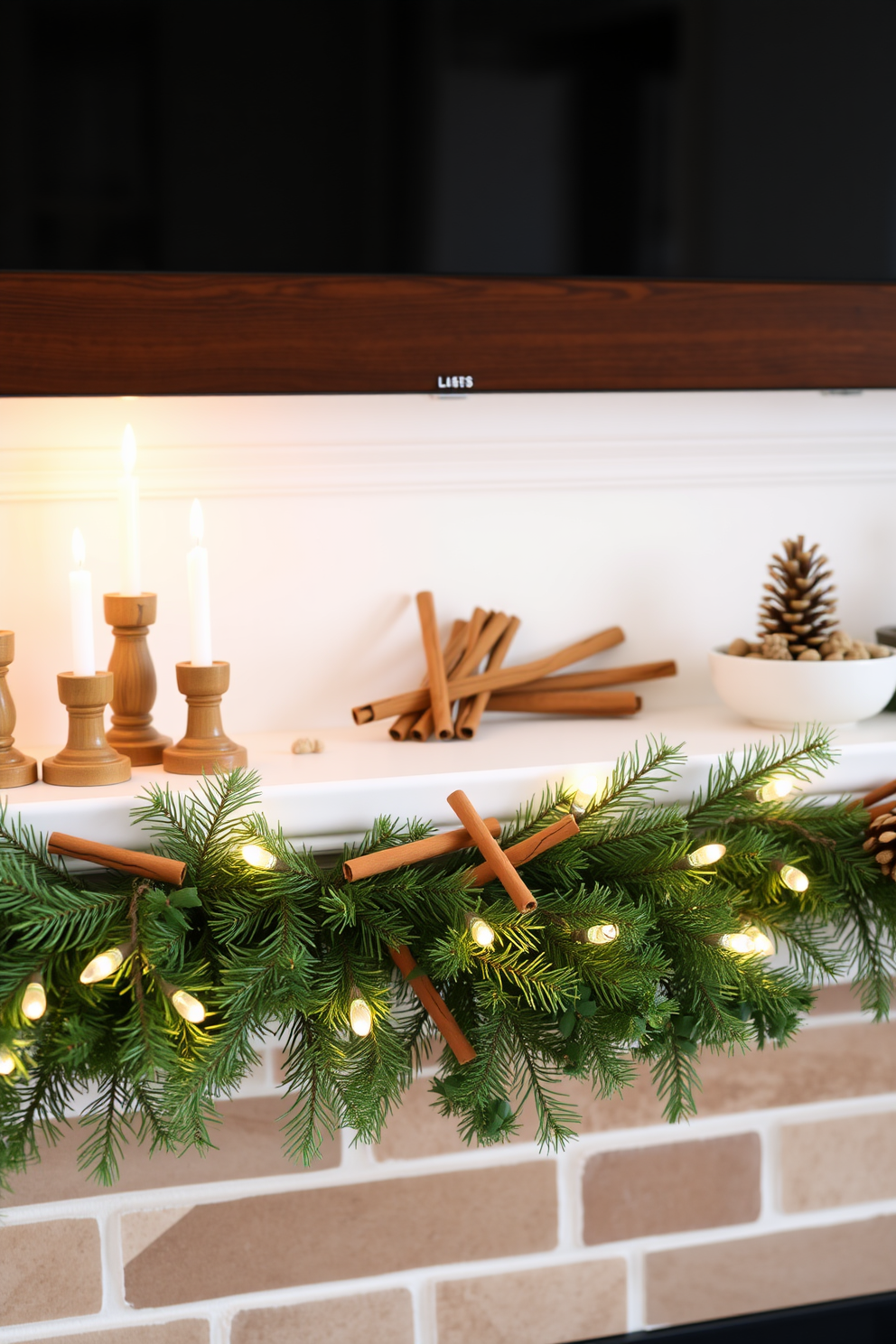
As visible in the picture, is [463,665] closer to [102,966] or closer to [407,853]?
[407,853]

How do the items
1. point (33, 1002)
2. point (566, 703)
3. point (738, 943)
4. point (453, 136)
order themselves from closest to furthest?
point (33, 1002) < point (738, 943) < point (453, 136) < point (566, 703)

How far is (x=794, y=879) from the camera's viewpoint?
90cm

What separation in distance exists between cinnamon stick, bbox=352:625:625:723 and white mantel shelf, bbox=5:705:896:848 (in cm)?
3

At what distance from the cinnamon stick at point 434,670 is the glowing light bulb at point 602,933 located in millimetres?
264

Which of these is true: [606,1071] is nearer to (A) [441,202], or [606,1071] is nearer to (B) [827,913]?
(B) [827,913]

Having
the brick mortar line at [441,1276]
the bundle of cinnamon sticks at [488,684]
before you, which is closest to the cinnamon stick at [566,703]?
the bundle of cinnamon sticks at [488,684]

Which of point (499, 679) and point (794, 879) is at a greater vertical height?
point (499, 679)

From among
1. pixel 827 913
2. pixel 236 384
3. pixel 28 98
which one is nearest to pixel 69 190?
pixel 28 98

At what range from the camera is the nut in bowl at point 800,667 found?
1015mm

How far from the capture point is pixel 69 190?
918 mm

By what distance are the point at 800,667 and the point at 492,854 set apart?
0.35m

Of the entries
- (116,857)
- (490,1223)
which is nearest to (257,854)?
(116,857)

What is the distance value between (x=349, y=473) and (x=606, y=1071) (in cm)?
55

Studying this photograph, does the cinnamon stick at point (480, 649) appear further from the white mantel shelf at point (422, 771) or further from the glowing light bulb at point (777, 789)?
the glowing light bulb at point (777, 789)
